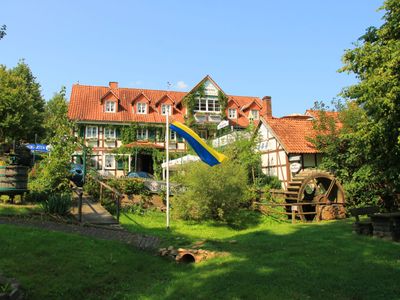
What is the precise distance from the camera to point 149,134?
3762 cm

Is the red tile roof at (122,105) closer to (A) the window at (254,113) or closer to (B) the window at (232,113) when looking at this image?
(B) the window at (232,113)

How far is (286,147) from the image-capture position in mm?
26016

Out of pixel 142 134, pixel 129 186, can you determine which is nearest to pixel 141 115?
pixel 142 134

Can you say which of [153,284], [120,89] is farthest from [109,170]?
[153,284]

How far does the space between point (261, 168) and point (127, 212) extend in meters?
14.6

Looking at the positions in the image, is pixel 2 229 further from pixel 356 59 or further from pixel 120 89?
pixel 120 89

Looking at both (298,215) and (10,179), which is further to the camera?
(298,215)

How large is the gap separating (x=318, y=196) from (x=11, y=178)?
1501 cm

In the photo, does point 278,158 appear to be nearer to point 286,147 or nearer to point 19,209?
point 286,147

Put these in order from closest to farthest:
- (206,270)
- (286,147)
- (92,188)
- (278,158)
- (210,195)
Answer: (206,270) → (210,195) → (92,188) → (286,147) → (278,158)

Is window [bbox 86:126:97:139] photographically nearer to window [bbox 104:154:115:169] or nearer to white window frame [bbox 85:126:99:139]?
white window frame [bbox 85:126:99:139]

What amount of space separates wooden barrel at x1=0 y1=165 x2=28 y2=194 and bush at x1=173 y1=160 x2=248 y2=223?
6671 mm

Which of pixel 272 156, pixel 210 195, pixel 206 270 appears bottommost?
pixel 206 270

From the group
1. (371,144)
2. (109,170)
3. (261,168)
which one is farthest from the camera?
(109,170)
